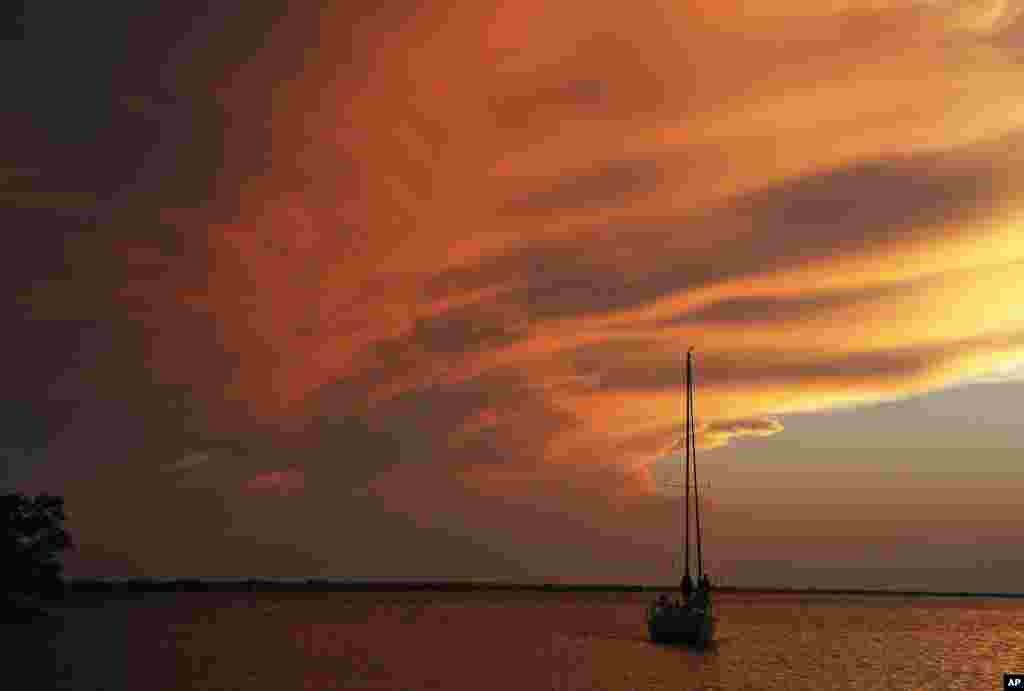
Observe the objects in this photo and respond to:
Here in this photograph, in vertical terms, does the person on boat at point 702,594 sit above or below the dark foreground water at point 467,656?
above

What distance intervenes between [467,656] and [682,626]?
17.9 meters

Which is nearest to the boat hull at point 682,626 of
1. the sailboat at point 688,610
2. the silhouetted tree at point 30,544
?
the sailboat at point 688,610

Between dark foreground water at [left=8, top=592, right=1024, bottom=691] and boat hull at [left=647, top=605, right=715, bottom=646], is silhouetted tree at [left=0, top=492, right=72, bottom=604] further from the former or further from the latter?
boat hull at [left=647, top=605, right=715, bottom=646]

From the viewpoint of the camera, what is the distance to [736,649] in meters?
99.3

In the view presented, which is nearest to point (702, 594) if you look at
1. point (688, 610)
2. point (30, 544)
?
point (688, 610)

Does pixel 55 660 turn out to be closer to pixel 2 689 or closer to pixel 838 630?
pixel 2 689

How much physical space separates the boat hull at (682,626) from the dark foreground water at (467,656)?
123 centimetres

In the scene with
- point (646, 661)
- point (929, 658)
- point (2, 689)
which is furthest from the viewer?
point (929, 658)

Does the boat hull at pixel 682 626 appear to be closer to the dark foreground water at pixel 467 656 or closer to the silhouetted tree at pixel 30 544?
the dark foreground water at pixel 467 656

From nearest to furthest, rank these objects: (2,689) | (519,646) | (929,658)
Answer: (2,689), (929,658), (519,646)

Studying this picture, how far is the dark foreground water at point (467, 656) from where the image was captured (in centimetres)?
6831

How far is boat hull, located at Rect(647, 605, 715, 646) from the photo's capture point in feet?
295

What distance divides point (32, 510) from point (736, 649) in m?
72.6

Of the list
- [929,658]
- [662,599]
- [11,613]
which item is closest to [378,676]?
[662,599]
